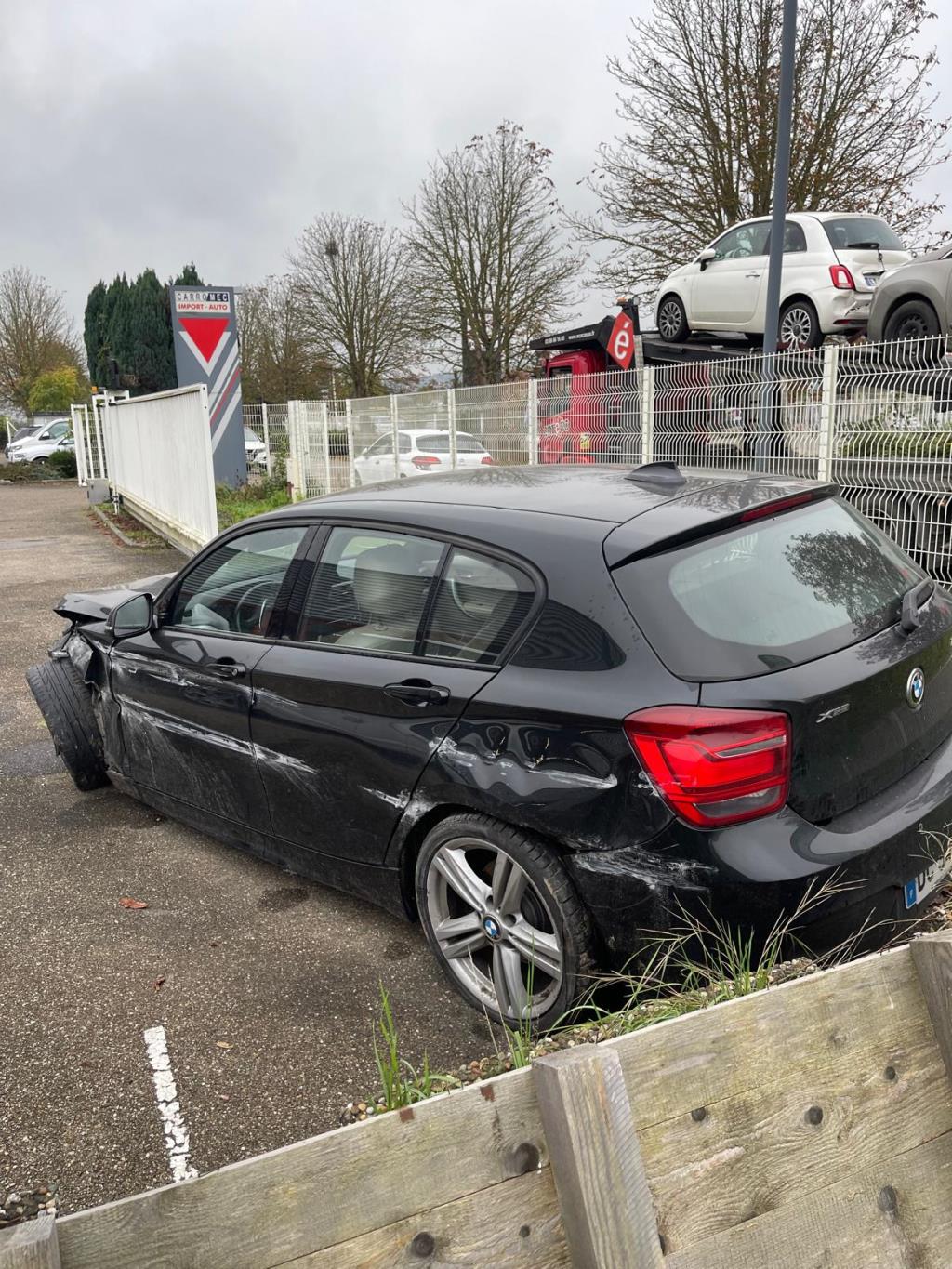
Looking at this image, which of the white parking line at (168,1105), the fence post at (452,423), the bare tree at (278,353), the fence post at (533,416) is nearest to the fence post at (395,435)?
the fence post at (452,423)

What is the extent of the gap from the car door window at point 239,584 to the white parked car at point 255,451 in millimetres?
17881

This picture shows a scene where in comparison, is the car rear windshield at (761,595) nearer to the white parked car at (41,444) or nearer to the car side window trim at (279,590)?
the car side window trim at (279,590)

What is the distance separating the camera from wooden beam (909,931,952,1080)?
2174 mm

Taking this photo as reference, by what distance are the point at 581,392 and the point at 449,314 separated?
2422cm

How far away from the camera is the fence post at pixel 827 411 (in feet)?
25.8

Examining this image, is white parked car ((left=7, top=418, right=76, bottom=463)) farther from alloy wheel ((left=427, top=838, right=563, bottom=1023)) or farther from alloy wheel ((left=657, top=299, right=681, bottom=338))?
alloy wheel ((left=427, top=838, right=563, bottom=1023))

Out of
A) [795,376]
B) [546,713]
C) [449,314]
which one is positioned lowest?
[546,713]

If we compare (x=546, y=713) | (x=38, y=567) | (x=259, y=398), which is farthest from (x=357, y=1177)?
(x=259, y=398)

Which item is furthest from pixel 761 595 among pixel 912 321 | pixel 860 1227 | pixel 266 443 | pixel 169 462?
pixel 266 443

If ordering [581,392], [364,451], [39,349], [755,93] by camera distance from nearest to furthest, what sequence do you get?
[581,392] < [364,451] < [755,93] < [39,349]

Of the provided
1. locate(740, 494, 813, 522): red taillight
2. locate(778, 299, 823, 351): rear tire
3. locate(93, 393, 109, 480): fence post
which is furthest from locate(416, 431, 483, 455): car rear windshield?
locate(93, 393, 109, 480): fence post

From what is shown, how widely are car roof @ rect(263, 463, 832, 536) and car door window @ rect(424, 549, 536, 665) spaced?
0.16 metres

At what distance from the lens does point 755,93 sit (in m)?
21.5

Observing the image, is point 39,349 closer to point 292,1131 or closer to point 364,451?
point 364,451
